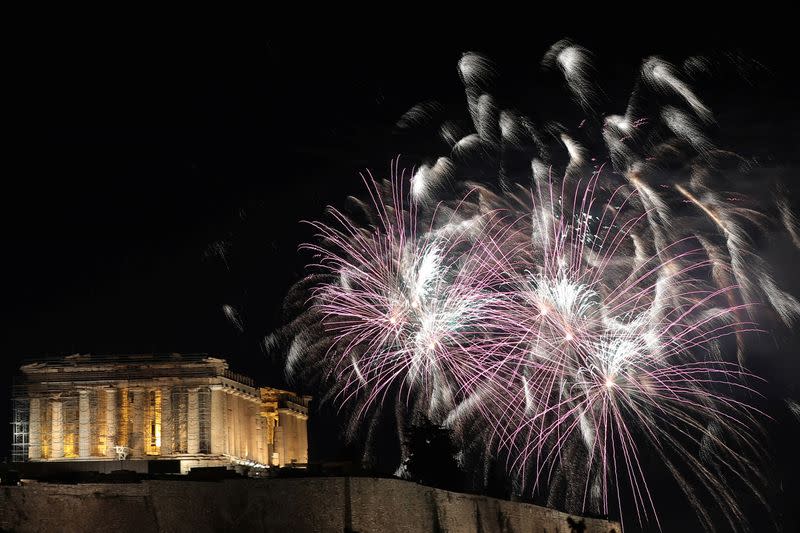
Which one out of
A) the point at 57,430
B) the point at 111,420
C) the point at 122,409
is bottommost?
the point at 57,430

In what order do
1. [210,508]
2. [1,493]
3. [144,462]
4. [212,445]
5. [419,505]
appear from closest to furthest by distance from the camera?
[1,493] < [210,508] < [419,505] < [144,462] < [212,445]

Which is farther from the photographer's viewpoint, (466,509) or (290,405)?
(290,405)

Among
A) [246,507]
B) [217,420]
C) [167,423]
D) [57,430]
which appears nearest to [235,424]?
[217,420]

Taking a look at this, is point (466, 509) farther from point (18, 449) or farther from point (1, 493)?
point (18, 449)

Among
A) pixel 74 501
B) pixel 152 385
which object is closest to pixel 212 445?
Result: pixel 152 385

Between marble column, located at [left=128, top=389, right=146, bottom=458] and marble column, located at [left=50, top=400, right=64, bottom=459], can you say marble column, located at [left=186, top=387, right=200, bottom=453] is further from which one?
marble column, located at [left=50, top=400, right=64, bottom=459]

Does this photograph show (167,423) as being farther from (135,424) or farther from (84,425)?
(84,425)
